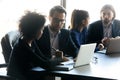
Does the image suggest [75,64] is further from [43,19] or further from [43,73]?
[43,19]

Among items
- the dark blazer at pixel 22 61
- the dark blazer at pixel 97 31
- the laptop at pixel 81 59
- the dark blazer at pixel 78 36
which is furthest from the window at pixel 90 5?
the dark blazer at pixel 22 61

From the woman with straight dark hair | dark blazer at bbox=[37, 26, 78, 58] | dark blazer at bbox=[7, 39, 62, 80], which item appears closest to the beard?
the woman with straight dark hair

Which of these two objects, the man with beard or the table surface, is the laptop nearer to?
the table surface

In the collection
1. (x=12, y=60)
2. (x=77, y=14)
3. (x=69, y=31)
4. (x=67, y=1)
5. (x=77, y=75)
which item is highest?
(x=67, y=1)

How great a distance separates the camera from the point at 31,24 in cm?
216

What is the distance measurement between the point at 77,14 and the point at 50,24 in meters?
0.42

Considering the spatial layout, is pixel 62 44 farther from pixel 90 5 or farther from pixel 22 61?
pixel 90 5

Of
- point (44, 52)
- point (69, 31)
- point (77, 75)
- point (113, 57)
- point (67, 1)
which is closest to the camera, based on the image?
point (77, 75)

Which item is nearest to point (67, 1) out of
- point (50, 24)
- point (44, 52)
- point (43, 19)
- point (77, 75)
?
point (50, 24)

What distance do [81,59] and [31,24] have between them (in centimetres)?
53

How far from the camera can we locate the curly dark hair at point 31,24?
2.15 metres

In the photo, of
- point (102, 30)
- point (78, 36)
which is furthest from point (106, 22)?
point (78, 36)

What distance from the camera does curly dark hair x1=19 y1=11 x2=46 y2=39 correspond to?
2150 mm

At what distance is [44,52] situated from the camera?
264 centimetres
